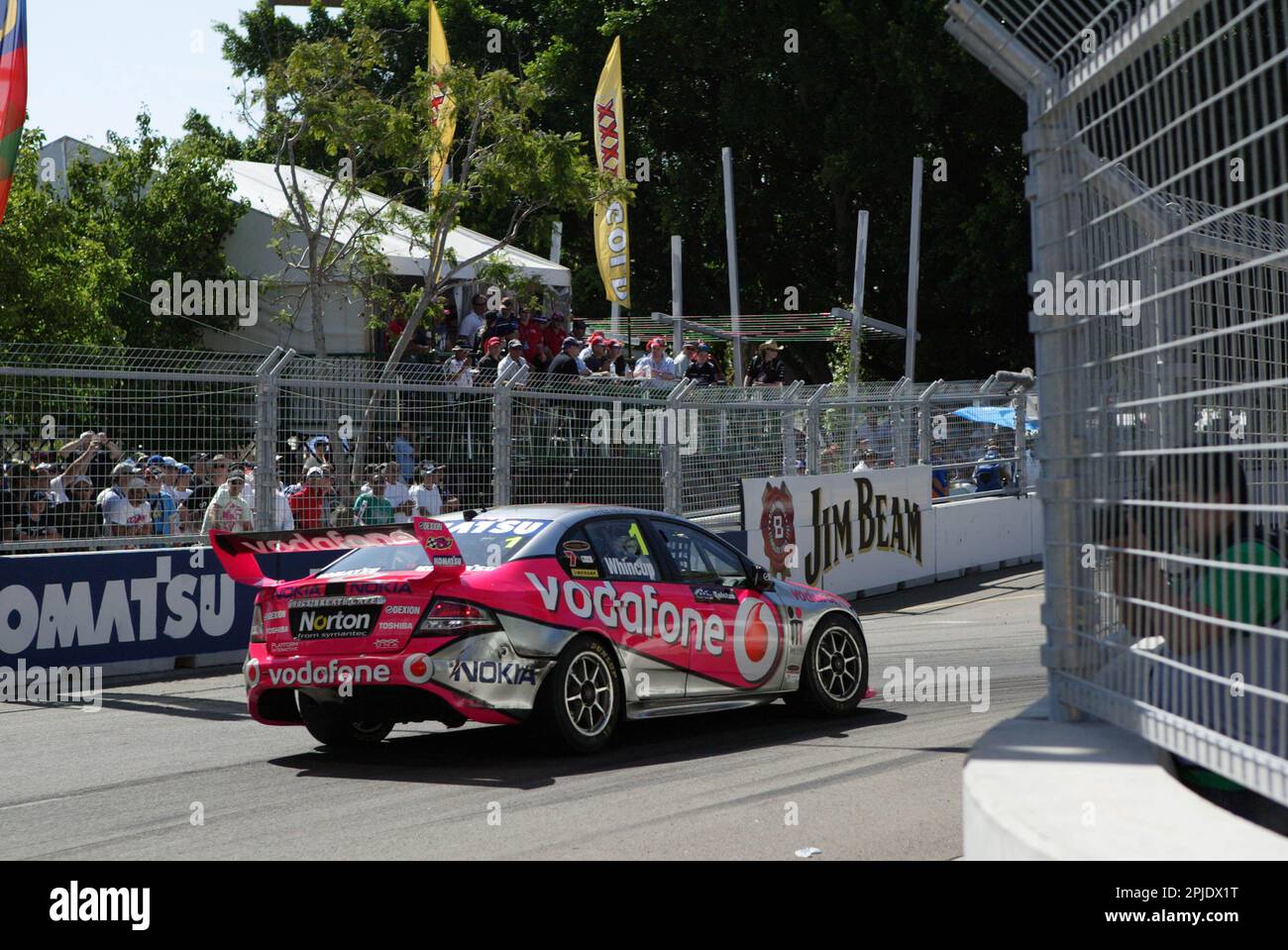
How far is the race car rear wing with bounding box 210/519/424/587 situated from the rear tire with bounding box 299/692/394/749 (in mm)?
817

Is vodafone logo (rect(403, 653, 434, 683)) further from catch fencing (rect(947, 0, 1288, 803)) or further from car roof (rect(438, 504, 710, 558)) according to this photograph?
catch fencing (rect(947, 0, 1288, 803))

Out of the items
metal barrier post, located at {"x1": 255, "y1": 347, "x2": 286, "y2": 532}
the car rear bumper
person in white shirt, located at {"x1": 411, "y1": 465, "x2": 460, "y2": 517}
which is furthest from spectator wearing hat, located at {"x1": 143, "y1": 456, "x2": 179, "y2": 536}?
the car rear bumper

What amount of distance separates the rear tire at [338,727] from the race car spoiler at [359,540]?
0.93m

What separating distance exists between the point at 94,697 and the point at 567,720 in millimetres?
5028

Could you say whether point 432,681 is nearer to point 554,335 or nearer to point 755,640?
→ point 755,640

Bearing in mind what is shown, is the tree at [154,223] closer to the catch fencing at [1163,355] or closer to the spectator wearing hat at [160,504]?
the spectator wearing hat at [160,504]

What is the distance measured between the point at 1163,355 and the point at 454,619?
16.5ft

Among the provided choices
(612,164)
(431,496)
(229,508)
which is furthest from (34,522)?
(612,164)

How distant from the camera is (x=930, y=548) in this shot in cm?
2266

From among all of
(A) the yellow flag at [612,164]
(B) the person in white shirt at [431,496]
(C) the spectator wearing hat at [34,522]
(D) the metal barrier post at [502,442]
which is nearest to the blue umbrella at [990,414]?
(A) the yellow flag at [612,164]

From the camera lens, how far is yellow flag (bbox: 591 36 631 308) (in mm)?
28578

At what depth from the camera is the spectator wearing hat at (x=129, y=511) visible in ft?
42.0
